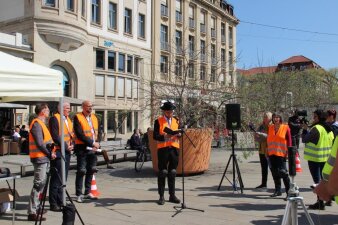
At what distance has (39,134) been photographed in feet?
21.6

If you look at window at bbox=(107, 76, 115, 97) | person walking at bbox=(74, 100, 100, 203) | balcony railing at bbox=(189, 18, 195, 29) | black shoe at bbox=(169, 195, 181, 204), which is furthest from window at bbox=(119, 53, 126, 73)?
black shoe at bbox=(169, 195, 181, 204)

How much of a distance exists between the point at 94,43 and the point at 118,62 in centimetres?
319

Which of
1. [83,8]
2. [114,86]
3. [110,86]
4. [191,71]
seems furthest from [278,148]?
[114,86]

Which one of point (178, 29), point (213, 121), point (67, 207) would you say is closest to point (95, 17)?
point (178, 29)

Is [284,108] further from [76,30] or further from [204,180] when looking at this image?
[76,30]

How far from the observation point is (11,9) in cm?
2889

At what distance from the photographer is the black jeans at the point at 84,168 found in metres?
7.96

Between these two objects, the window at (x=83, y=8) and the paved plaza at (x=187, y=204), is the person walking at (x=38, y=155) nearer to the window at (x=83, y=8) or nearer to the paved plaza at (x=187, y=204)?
the paved plaza at (x=187, y=204)

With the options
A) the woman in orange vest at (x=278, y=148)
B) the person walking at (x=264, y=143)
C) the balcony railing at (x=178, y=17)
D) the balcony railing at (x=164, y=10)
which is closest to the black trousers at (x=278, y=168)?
the woman in orange vest at (x=278, y=148)

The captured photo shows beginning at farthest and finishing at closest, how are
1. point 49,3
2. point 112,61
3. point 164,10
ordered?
point 164,10, point 112,61, point 49,3

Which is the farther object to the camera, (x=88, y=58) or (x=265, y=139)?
(x=88, y=58)

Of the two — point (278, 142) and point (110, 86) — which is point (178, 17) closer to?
point (110, 86)

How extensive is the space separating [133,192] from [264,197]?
277 centimetres

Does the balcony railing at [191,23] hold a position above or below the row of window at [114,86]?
above
